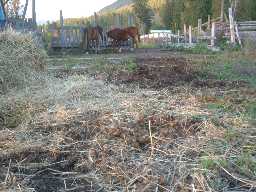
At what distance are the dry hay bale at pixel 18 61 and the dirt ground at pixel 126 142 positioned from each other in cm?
72

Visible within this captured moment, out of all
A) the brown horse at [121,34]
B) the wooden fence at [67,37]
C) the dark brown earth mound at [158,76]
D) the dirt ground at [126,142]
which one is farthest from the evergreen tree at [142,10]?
the dirt ground at [126,142]

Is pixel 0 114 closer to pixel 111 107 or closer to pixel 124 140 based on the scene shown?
pixel 111 107

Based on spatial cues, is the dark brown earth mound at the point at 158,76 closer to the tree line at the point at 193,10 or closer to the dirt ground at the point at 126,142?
the dirt ground at the point at 126,142

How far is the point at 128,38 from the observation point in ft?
77.5

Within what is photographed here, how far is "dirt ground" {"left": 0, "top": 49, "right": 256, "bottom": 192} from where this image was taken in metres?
3.82

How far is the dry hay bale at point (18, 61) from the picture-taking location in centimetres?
796

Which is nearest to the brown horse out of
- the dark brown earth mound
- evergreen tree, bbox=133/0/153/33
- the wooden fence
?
the wooden fence

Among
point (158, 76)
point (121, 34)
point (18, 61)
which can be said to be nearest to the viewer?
point (18, 61)

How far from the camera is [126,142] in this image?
4672mm

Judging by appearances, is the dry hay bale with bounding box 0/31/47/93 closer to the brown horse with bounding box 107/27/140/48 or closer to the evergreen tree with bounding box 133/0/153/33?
the brown horse with bounding box 107/27/140/48

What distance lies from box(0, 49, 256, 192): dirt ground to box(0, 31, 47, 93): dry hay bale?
2.37ft

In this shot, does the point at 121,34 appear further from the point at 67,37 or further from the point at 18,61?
the point at 18,61

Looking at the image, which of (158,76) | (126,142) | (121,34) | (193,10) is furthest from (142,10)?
(126,142)

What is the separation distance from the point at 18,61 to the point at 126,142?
4369 millimetres
